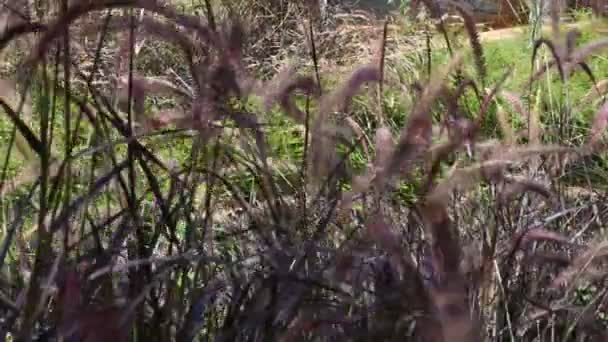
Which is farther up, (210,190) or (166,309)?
(210,190)

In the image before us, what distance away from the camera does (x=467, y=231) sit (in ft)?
6.61

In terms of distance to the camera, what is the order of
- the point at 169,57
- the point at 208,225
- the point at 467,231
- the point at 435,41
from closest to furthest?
the point at 208,225, the point at 467,231, the point at 169,57, the point at 435,41

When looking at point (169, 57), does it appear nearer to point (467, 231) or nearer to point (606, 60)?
point (606, 60)

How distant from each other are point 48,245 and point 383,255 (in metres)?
0.51

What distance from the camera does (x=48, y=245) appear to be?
1.39 meters

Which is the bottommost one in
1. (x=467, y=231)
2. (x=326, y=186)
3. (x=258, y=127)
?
(x=467, y=231)

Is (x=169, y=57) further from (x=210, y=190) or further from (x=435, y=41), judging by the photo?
(x=210, y=190)

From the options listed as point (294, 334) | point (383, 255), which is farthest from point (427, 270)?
point (294, 334)

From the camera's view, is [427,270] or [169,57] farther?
[169,57]

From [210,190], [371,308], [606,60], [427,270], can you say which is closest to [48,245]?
[210,190]

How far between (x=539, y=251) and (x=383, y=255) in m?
0.32

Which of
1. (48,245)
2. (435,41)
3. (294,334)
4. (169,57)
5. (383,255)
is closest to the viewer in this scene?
(294,334)

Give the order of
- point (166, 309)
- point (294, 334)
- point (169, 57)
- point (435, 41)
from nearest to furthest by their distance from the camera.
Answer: point (294, 334)
point (166, 309)
point (169, 57)
point (435, 41)

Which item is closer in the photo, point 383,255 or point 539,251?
point 383,255
